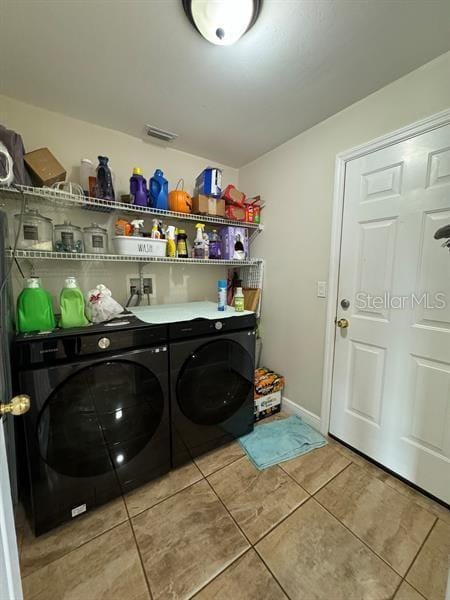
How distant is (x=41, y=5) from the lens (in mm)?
922

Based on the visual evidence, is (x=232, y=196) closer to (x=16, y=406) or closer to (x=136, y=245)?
(x=136, y=245)

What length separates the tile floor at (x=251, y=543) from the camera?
0.96 m

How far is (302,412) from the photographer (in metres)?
1.97

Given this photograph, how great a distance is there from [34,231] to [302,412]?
2325 millimetres

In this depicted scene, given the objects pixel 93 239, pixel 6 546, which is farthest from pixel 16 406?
pixel 93 239

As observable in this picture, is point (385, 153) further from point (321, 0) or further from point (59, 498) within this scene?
point (59, 498)

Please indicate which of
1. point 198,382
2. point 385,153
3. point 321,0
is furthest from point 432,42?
point 198,382

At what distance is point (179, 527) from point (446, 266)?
1931mm

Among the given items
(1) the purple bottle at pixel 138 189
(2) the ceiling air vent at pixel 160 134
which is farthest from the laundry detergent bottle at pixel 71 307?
(2) the ceiling air vent at pixel 160 134

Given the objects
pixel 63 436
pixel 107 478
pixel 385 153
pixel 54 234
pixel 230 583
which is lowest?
pixel 230 583

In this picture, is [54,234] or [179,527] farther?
[54,234]

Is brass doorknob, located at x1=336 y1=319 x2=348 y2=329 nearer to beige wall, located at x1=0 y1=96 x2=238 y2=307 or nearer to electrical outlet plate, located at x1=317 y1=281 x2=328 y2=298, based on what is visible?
electrical outlet plate, located at x1=317 y1=281 x2=328 y2=298

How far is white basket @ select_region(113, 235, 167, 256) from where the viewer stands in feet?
4.97

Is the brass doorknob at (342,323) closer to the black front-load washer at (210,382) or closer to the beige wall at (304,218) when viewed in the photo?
the beige wall at (304,218)
